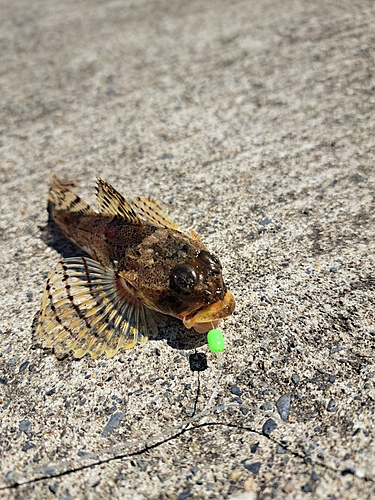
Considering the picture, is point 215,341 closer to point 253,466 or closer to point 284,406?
point 284,406

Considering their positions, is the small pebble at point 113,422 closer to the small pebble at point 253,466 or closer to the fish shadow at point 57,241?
the small pebble at point 253,466

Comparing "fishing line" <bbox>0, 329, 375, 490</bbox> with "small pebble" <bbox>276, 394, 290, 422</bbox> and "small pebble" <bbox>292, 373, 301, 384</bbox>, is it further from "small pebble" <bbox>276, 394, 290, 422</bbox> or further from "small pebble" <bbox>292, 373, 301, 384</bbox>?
"small pebble" <bbox>292, 373, 301, 384</bbox>

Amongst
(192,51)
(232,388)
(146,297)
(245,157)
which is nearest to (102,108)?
(192,51)

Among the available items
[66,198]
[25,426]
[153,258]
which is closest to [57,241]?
[66,198]

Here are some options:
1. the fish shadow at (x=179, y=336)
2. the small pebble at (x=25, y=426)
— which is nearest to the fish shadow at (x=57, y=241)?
the fish shadow at (x=179, y=336)

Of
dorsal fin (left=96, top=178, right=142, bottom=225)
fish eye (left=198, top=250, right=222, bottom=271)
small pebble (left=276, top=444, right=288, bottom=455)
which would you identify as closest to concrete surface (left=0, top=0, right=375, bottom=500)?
small pebble (left=276, top=444, right=288, bottom=455)

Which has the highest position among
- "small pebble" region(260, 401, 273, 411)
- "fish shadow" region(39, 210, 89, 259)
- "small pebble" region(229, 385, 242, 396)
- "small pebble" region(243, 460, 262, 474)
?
"fish shadow" region(39, 210, 89, 259)
